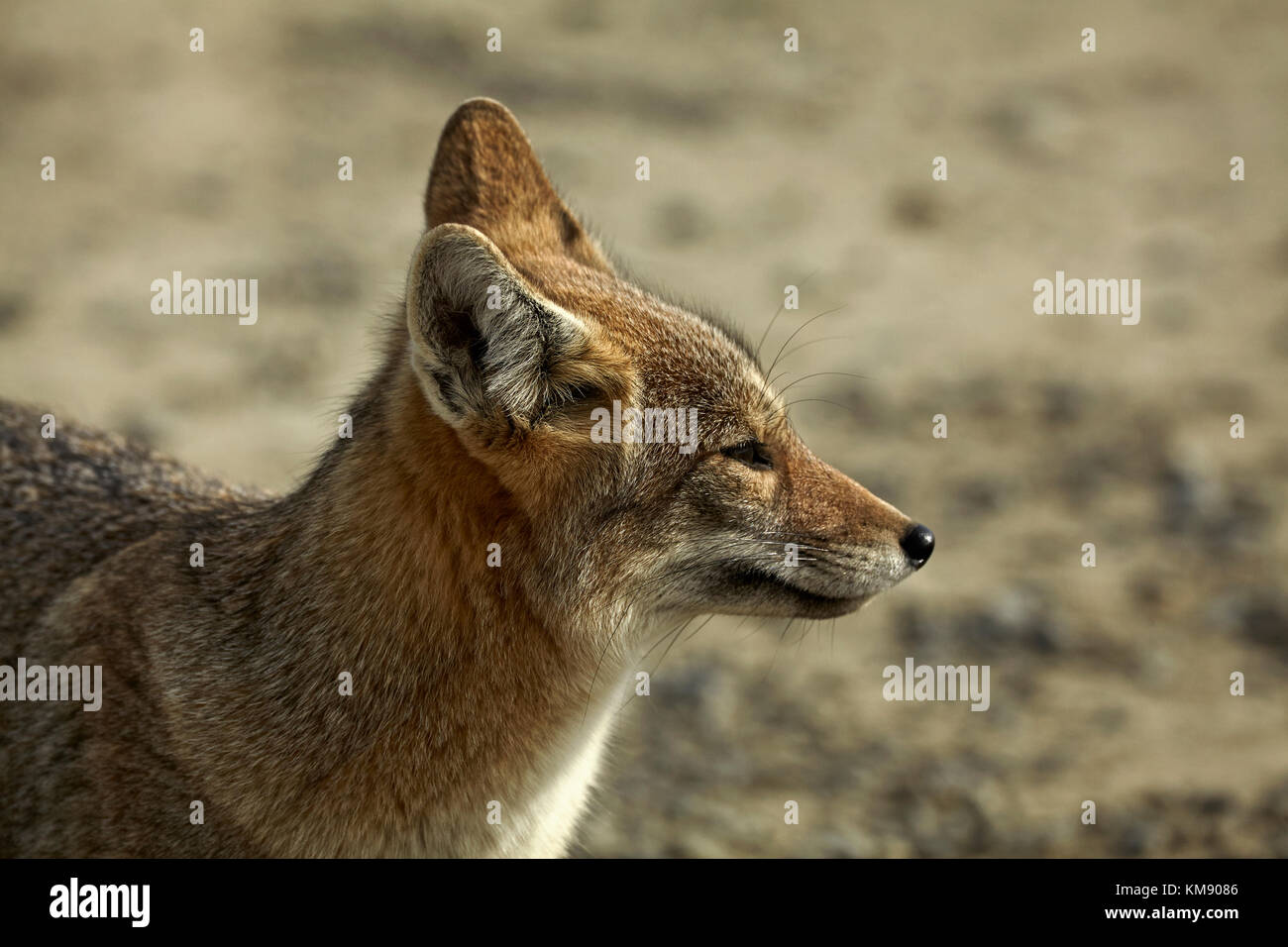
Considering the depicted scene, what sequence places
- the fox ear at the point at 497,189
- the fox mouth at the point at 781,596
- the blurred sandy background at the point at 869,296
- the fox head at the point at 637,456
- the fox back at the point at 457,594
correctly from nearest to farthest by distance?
the fox head at the point at 637,456 < the fox back at the point at 457,594 < the fox mouth at the point at 781,596 < the fox ear at the point at 497,189 < the blurred sandy background at the point at 869,296

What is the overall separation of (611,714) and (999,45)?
13.2 metres

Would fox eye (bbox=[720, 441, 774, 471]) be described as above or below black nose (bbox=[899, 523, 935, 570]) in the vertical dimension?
above

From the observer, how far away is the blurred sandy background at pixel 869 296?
7.76 metres

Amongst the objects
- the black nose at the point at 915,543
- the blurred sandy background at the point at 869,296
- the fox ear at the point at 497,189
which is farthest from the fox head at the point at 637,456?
the blurred sandy background at the point at 869,296

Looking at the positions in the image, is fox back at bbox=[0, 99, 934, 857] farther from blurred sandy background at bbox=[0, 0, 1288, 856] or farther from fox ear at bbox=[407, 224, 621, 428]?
blurred sandy background at bbox=[0, 0, 1288, 856]

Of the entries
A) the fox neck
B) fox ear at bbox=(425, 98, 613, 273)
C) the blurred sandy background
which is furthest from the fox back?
the blurred sandy background

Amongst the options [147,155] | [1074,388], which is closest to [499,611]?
[1074,388]

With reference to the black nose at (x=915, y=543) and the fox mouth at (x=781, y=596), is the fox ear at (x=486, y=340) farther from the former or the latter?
the black nose at (x=915, y=543)

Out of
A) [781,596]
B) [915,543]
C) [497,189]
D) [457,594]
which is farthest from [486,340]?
[915,543]

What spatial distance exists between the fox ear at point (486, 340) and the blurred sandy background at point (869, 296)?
298 cm

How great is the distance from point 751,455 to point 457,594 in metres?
1.15

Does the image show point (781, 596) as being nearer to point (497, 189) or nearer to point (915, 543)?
point (915, 543)

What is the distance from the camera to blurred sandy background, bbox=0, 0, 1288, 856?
7762mm

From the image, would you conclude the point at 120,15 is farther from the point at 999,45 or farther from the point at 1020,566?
the point at 1020,566
